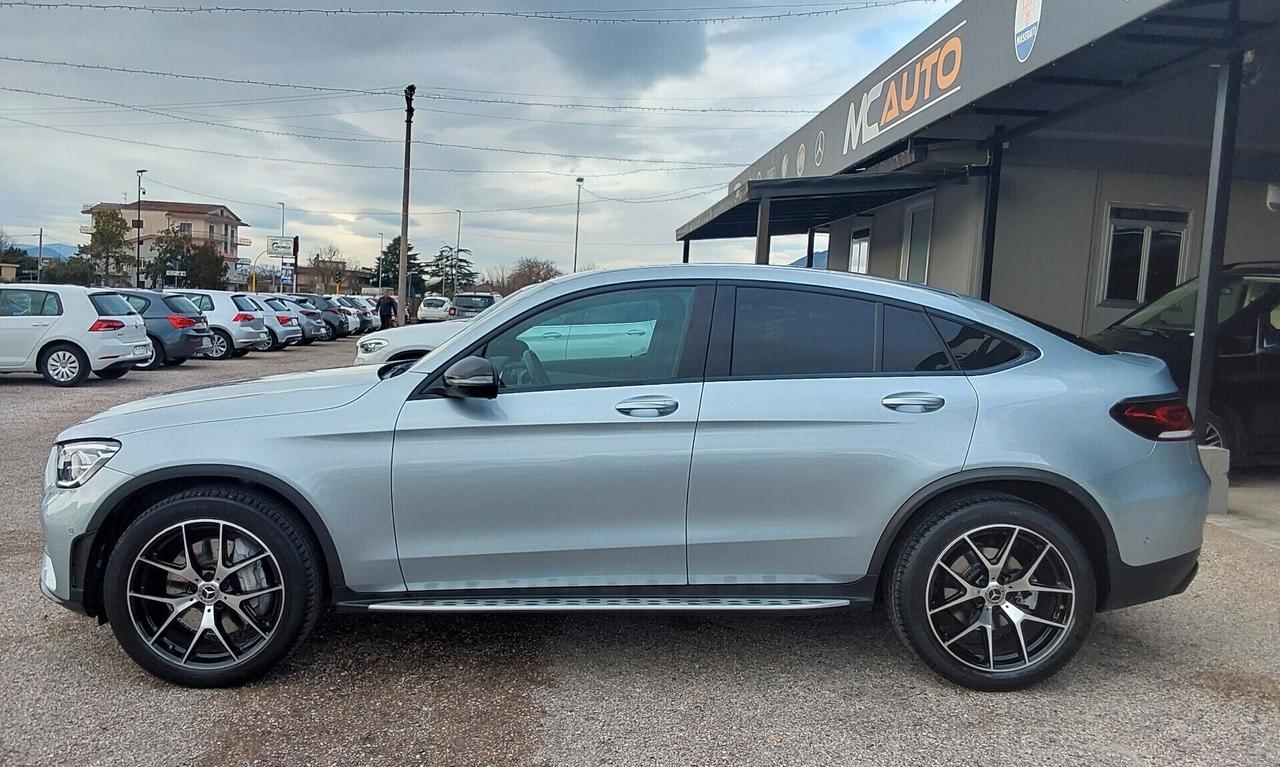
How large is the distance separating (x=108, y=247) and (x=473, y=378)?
2344 inches

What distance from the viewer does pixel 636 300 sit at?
3613mm

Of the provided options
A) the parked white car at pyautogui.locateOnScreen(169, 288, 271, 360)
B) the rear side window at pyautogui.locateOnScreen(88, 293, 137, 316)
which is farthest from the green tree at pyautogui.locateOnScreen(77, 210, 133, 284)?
the rear side window at pyautogui.locateOnScreen(88, 293, 137, 316)

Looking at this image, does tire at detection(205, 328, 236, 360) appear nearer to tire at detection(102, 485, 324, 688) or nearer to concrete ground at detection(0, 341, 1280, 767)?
concrete ground at detection(0, 341, 1280, 767)

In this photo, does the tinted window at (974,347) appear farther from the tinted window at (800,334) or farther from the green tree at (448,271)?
the green tree at (448,271)

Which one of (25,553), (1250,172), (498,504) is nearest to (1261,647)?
(498,504)

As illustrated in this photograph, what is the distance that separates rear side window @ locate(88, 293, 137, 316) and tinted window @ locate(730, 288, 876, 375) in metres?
12.5

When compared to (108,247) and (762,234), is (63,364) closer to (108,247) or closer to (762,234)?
(762,234)

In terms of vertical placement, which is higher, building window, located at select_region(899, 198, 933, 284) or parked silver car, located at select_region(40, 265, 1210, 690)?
building window, located at select_region(899, 198, 933, 284)

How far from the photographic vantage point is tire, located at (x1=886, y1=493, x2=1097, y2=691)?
336 centimetres

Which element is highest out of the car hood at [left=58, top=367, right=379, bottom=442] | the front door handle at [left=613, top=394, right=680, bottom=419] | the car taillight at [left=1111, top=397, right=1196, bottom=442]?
the car taillight at [left=1111, top=397, right=1196, bottom=442]

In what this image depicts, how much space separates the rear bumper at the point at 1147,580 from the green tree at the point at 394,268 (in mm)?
76357

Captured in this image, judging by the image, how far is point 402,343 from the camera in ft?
28.9

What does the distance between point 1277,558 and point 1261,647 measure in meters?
1.64

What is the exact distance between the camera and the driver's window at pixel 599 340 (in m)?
3.53
